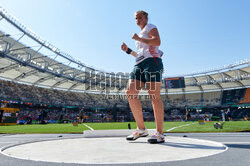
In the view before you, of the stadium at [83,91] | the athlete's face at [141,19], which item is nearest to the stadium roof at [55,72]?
the stadium at [83,91]

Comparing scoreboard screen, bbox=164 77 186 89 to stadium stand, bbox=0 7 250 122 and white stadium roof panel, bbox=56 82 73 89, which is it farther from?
white stadium roof panel, bbox=56 82 73 89

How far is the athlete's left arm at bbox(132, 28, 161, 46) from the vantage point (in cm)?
268

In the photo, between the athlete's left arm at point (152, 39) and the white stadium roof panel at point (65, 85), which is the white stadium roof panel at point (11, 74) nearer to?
the white stadium roof panel at point (65, 85)

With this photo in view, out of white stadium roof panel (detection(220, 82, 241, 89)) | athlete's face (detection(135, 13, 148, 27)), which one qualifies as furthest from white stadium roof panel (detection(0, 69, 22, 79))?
white stadium roof panel (detection(220, 82, 241, 89))

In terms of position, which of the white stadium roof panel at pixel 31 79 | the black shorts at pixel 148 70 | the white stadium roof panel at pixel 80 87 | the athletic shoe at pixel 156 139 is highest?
the white stadium roof panel at pixel 31 79

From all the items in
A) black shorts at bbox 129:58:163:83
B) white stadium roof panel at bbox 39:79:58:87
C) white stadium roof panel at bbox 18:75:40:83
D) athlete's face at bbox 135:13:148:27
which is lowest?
black shorts at bbox 129:58:163:83

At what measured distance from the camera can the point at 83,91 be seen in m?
43.1

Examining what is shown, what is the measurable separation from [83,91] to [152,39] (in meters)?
41.9

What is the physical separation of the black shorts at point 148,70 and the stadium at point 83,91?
1839cm

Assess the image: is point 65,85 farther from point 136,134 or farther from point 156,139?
point 156,139

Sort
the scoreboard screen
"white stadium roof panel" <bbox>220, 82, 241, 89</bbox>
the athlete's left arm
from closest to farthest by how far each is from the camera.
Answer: the athlete's left arm, the scoreboard screen, "white stadium roof panel" <bbox>220, 82, 241, 89</bbox>

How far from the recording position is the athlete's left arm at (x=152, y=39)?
2.68 meters

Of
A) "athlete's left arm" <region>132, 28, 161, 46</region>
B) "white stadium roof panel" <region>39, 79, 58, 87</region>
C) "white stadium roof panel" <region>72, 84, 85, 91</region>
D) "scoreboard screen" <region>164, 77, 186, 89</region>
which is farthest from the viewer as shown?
"white stadium roof panel" <region>72, 84, 85, 91</region>

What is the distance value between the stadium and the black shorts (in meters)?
18.4
